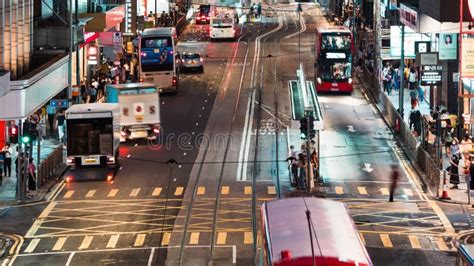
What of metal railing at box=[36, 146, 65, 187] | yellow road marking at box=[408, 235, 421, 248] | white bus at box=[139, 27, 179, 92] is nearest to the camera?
yellow road marking at box=[408, 235, 421, 248]

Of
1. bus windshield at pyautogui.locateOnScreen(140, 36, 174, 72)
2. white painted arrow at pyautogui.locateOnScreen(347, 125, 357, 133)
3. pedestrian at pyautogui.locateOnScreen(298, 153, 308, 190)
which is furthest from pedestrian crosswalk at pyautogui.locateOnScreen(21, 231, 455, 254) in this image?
bus windshield at pyautogui.locateOnScreen(140, 36, 174, 72)

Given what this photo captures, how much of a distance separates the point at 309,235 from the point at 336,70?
50.6m

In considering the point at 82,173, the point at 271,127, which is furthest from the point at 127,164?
the point at 271,127

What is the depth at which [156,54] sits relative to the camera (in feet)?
240

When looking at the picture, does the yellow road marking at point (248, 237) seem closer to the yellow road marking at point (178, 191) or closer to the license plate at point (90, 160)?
the yellow road marking at point (178, 191)

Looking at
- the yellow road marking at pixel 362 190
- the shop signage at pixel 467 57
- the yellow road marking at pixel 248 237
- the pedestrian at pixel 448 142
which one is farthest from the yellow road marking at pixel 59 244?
the pedestrian at pixel 448 142

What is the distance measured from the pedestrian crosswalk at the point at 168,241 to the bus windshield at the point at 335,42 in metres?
36.8

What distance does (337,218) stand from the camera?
78.7ft

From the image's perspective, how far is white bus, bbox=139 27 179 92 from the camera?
238ft

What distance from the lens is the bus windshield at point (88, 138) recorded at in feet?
158

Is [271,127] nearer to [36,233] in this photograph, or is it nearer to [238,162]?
[238,162]

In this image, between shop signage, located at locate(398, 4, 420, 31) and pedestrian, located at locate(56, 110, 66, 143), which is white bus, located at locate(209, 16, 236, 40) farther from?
pedestrian, located at locate(56, 110, 66, 143)

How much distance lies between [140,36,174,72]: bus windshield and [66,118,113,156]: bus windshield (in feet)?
81.0

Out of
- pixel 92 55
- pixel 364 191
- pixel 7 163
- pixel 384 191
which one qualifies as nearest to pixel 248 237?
pixel 364 191
